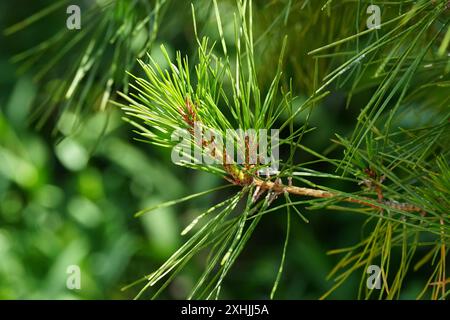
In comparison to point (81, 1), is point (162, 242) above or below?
below

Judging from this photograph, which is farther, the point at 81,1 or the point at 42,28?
the point at 42,28

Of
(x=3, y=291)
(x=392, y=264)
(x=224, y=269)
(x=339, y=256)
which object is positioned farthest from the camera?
(x=339, y=256)

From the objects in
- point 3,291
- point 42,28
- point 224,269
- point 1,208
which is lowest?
point 3,291

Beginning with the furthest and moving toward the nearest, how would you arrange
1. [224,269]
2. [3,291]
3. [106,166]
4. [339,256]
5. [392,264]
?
[106,166]
[339,256]
[392,264]
[3,291]
[224,269]

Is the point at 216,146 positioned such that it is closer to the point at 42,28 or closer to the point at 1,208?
the point at 1,208
